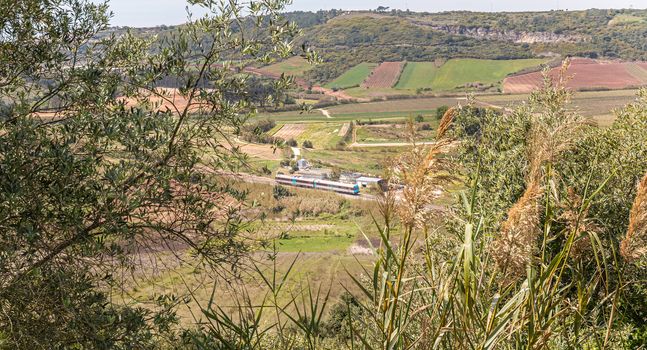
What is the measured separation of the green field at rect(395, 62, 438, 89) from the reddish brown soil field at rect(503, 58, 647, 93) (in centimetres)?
1720

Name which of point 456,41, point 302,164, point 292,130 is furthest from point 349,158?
point 456,41

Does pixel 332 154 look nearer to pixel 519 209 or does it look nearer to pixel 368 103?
pixel 368 103

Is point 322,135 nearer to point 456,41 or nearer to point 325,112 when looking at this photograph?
point 325,112

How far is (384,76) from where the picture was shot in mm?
118688

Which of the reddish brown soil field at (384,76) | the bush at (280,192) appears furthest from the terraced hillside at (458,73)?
the bush at (280,192)

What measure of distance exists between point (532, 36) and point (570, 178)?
177m

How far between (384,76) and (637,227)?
119m

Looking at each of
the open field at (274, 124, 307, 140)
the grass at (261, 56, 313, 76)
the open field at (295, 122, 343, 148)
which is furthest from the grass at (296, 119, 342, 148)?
the grass at (261, 56, 313, 76)

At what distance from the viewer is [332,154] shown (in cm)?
7188

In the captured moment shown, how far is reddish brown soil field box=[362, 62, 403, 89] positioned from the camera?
113 m

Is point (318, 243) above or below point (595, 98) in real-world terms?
below

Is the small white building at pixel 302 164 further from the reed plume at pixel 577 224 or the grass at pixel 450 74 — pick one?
the reed plume at pixel 577 224

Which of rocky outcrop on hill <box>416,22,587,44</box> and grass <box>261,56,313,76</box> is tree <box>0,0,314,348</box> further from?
Answer: rocky outcrop on hill <box>416,22,587,44</box>

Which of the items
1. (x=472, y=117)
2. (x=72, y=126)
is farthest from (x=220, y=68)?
(x=472, y=117)
